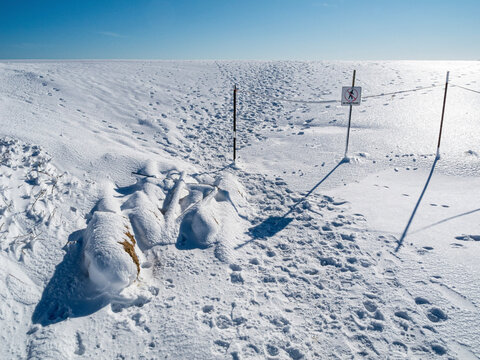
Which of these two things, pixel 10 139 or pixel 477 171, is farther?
pixel 477 171

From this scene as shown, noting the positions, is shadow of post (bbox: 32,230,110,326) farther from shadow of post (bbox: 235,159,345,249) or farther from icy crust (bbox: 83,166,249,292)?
shadow of post (bbox: 235,159,345,249)

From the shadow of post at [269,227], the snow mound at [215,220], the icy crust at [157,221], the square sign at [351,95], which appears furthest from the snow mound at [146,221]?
the square sign at [351,95]

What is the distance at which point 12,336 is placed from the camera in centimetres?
272

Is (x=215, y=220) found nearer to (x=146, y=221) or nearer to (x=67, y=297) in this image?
(x=146, y=221)

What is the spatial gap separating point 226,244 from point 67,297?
2098 millimetres

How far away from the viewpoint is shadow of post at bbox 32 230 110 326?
3.02m

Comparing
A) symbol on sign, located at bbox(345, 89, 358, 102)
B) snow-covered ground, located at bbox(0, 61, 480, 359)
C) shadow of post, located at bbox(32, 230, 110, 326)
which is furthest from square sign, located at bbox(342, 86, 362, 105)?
shadow of post, located at bbox(32, 230, 110, 326)

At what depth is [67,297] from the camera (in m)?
3.20

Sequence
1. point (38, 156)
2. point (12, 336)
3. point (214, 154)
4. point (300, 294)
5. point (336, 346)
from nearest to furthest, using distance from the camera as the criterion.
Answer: point (12, 336) → point (336, 346) → point (300, 294) → point (38, 156) → point (214, 154)

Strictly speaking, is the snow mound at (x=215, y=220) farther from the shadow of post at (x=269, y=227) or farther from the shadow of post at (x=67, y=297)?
the shadow of post at (x=67, y=297)

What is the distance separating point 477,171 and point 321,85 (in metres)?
9.71

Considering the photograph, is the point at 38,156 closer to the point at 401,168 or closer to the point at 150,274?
the point at 150,274

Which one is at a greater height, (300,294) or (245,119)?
(245,119)

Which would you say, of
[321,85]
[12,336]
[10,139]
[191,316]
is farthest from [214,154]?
[321,85]
